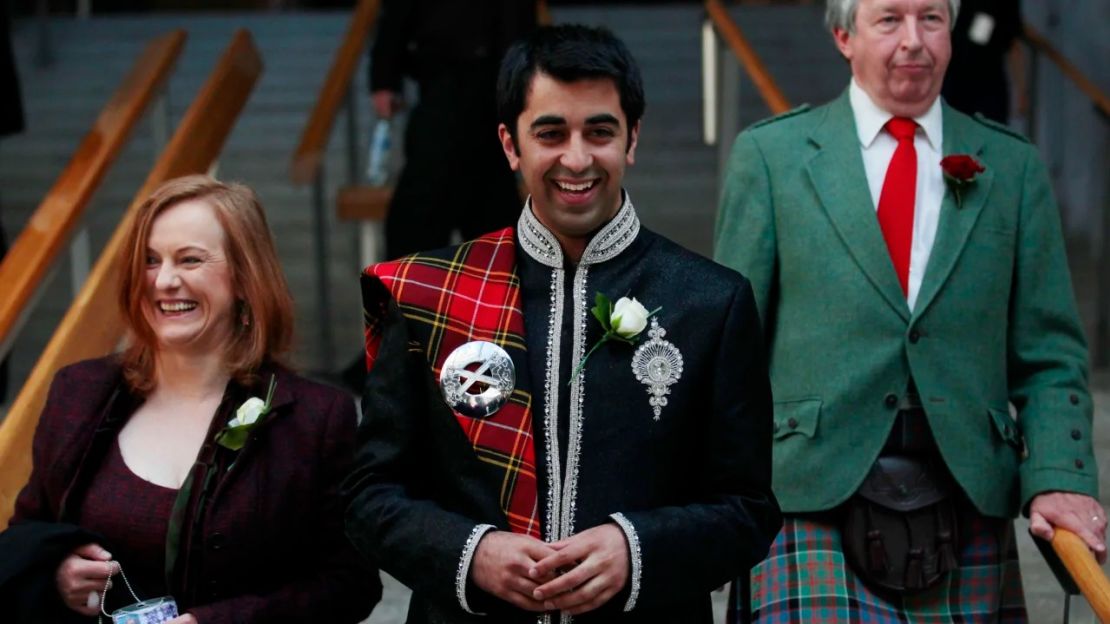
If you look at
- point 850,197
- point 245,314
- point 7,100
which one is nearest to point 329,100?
point 7,100

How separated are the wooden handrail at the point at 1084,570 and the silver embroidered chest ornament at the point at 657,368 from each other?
74 centimetres

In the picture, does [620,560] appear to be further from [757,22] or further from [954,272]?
[757,22]

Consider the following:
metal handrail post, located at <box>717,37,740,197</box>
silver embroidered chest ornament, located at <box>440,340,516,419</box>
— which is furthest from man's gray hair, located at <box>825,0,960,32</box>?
metal handrail post, located at <box>717,37,740,197</box>

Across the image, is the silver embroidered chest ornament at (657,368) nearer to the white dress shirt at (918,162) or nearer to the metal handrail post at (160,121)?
the white dress shirt at (918,162)

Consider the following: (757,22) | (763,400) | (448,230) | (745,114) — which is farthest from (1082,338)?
(757,22)

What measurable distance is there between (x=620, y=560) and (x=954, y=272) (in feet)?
3.30

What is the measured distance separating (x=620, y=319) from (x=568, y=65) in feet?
1.16

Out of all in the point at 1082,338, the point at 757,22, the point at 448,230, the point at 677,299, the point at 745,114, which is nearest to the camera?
the point at 677,299

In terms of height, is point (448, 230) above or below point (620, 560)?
below

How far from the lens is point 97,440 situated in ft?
9.25

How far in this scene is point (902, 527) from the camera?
2.88 m

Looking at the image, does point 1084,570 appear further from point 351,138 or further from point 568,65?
point 351,138

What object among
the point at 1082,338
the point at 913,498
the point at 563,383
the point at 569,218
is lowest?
the point at 913,498

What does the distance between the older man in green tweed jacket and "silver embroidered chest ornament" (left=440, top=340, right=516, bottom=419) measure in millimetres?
800
